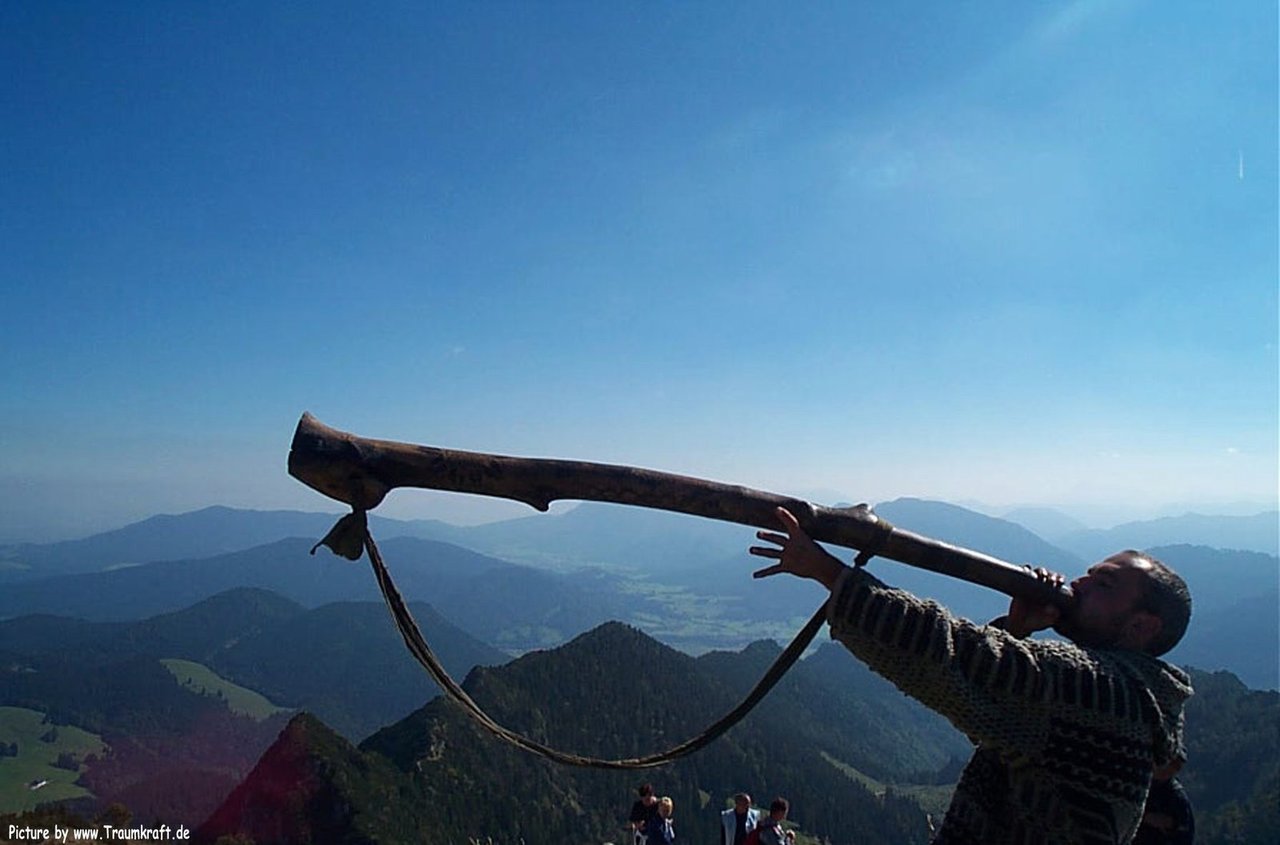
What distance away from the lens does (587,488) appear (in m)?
3.28

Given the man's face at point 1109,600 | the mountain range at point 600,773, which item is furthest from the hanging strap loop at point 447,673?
the mountain range at point 600,773

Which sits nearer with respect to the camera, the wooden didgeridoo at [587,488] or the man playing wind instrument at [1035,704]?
the man playing wind instrument at [1035,704]

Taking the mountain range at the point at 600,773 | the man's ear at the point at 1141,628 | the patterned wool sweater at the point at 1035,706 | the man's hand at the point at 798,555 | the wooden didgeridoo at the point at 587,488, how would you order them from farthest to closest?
the mountain range at the point at 600,773
the wooden didgeridoo at the point at 587,488
the man's ear at the point at 1141,628
the man's hand at the point at 798,555
the patterned wool sweater at the point at 1035,706

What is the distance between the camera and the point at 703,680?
133 m

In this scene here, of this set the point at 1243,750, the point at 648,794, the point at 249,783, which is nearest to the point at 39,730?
the point at 249,783

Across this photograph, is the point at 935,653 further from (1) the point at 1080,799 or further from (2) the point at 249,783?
(2) the point at 249,783

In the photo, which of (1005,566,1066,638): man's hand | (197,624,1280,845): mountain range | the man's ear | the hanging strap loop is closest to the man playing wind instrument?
the man's ear

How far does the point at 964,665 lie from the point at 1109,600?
996mm

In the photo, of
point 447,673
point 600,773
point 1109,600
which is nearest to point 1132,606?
point 1109,600

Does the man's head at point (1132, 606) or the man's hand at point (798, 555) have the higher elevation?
the man's hand at point (798, 555)

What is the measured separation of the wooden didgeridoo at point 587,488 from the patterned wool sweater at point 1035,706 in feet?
2.10

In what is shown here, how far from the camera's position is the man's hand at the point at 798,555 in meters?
2.78

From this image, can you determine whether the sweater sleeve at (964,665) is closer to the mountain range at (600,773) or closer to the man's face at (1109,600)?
the man's face at (1109,600)

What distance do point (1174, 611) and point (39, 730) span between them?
235342 mm
